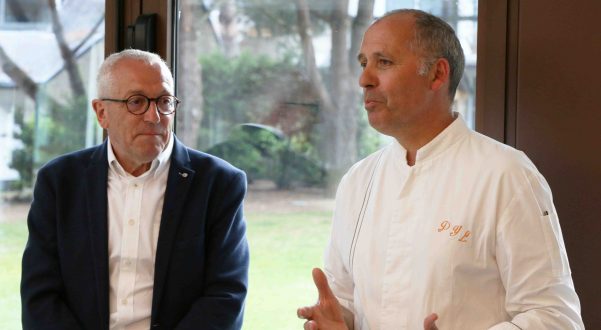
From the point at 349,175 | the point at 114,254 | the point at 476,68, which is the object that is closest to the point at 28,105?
the point at 114,254

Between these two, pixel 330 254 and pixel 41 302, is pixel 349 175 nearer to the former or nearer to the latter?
pixel 330 254

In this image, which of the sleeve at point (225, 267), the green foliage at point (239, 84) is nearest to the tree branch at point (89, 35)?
the green foliage at point (239, 84)

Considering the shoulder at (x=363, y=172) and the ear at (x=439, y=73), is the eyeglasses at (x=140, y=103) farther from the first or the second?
the ear at (x=439, y=73)

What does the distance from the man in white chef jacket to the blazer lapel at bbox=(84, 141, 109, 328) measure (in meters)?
0.69

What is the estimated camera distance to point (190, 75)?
2.88 metres

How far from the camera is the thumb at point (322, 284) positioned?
195 cm

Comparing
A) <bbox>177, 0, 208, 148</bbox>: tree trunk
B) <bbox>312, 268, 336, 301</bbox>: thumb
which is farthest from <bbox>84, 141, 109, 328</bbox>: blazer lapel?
<bbox>312, 268, 336, 301</bbox>: thumb

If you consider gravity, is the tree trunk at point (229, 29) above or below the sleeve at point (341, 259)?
Result: above

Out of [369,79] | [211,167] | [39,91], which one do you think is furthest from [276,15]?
[39,91]

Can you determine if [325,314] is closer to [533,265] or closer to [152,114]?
[533,265]

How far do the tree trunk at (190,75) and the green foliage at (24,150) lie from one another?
0.59 m

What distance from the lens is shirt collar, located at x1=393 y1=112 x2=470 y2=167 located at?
79.0 inches

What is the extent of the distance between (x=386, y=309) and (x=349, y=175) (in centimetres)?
41

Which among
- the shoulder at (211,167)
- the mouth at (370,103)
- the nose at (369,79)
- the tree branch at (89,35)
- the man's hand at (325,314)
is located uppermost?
the tree branch at (89,35)
